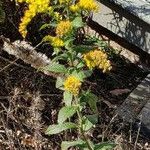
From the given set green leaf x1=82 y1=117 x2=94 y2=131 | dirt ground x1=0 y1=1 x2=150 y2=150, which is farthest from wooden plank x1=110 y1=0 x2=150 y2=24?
green leaf x1=82 y1=117 x2=94 y2=131

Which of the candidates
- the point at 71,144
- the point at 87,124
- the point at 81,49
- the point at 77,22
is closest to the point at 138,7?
the point at 81,49

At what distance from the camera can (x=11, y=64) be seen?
4266 mm

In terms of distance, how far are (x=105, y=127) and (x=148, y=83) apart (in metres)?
0.83

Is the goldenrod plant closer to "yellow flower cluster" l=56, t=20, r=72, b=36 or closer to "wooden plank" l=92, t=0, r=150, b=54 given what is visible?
"yellow flower cluster" l=56, t=20, r=72, b=36

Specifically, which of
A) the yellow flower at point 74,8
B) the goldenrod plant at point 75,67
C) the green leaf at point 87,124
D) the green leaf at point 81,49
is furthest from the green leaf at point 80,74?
the yellow flower at point 74,8

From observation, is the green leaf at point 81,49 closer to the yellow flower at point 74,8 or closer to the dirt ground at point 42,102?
the yellow flower at point 74,8

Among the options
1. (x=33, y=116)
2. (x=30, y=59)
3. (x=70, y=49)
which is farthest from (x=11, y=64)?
(x=70, y=49)

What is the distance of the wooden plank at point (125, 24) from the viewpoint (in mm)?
4816

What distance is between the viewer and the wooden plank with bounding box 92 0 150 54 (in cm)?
482

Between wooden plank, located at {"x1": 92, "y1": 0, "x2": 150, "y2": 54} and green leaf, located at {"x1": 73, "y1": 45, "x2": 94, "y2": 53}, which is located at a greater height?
green leaf, located at {"x1": 73, "y1": 45, "x2": 94, "y2": 53}

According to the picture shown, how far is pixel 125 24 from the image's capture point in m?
4.91

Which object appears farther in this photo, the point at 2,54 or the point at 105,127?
the point at 2,54

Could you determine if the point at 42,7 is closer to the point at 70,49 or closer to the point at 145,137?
the point at 70,49

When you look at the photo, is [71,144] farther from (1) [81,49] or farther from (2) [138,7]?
(2) [138,7]
